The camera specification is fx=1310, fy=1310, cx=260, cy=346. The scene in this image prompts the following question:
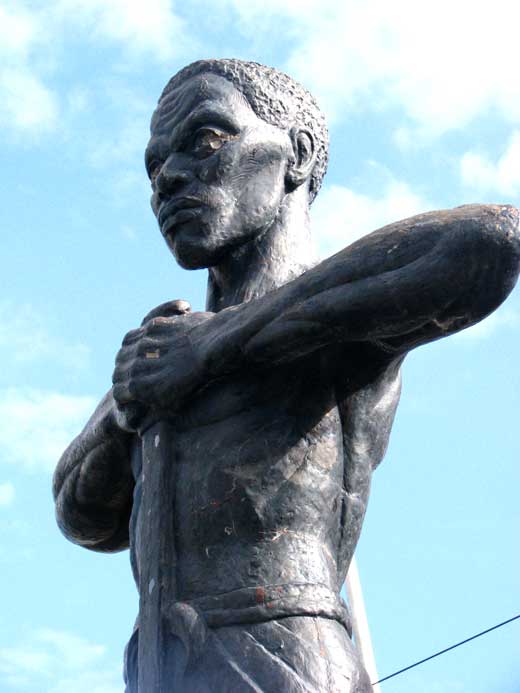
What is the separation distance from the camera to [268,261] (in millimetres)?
5172

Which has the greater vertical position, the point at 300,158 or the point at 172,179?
the point at 300,158

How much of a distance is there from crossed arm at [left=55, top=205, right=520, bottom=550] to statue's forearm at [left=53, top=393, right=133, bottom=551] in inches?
14.5

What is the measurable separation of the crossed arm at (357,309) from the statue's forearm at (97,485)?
37 centimetres

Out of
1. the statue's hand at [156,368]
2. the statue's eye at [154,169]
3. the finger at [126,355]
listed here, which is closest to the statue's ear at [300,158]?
the statue's eye at [154,169]

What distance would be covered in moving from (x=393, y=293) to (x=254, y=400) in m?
0.68

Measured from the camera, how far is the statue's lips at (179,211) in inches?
200

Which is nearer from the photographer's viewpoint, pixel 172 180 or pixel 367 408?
pixel 367 408

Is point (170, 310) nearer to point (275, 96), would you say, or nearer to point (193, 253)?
point (193, 253)

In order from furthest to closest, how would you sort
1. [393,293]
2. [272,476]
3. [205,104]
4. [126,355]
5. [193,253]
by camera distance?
1. [205,104]
2. [193,253]
3. [126,355]
4. [272,476]
5. [393,293]

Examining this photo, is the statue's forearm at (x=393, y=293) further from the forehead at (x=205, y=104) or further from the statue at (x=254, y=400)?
the forehead at (x=205, y=104)

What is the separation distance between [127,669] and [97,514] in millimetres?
814

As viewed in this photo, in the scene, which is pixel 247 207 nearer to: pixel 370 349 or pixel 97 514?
pixel 370 349

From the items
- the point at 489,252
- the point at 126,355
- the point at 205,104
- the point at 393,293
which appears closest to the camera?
the point at 489,252

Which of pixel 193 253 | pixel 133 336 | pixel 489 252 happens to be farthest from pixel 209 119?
pixel 489 252
